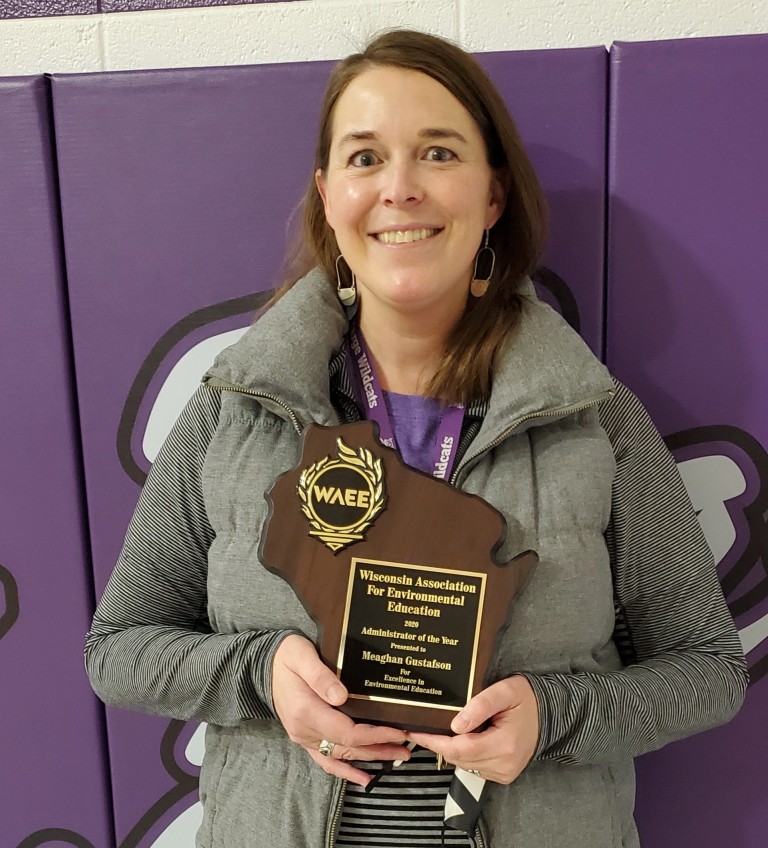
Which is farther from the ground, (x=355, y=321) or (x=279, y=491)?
(x=355, y=321)

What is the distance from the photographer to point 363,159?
1.04 meters

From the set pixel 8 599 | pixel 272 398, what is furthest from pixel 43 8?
pixel 8 599

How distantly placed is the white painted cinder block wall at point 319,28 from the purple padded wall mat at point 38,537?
7.3 inches

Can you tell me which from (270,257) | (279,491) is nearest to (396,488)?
(279,491)

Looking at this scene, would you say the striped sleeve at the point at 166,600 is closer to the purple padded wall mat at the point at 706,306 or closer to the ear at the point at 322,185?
the ear at the point at 322,185

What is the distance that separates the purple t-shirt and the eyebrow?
326mm

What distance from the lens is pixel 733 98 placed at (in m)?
1.14

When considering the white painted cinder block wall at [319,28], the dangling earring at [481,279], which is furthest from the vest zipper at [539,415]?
the white painted cinder block wall at [319,28]

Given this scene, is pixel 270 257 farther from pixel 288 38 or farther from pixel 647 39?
pixel 647 39

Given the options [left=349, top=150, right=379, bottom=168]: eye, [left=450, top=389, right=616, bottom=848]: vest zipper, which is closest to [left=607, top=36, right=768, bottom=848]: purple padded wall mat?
[left=450, top=389, right=616, bottom=848]: vest zipper

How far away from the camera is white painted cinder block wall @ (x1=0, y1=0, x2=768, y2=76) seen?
49.0 inches

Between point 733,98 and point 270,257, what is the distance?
693 millimetres

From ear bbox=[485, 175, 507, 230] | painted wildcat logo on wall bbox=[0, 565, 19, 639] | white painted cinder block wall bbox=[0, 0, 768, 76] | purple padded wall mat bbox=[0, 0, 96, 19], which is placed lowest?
painted wildcat logo on wall bbox=[0, 565, 19, 639]

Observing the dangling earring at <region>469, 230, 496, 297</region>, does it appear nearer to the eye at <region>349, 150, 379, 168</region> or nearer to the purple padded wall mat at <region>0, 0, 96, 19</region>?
the eye at <region>349, 150, 379, 168</region>
